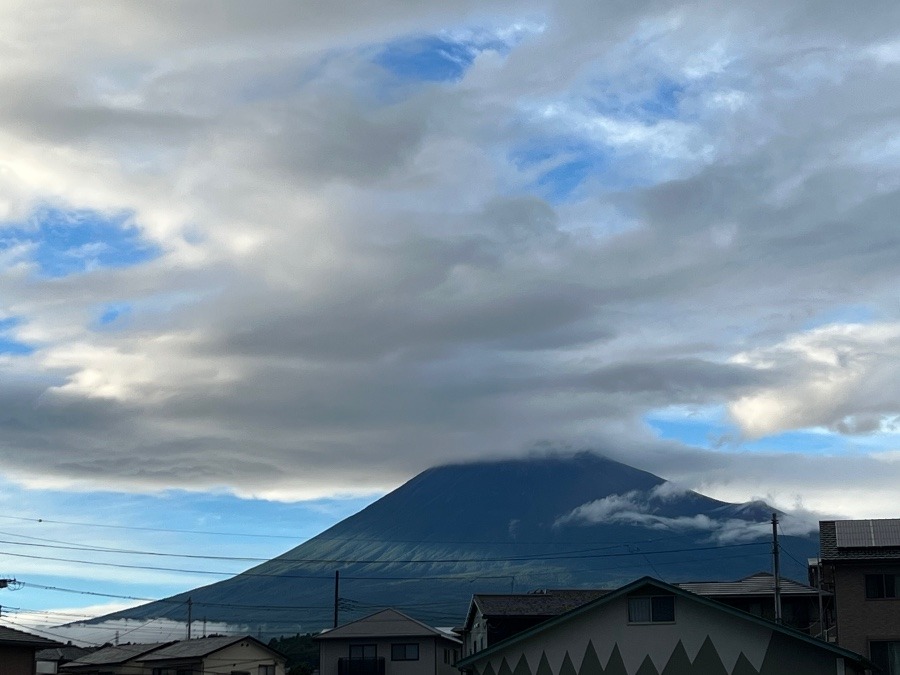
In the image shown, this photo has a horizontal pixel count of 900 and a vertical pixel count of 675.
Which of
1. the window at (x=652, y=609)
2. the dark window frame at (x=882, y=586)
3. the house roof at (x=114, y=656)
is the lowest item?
the house roof at (x=114, y=656)

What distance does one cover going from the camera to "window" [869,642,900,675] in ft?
166

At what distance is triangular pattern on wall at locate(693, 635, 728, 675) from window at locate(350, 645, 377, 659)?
42.8 metres

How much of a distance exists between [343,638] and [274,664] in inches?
223

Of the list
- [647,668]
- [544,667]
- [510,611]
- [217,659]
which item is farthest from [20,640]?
[217,659]

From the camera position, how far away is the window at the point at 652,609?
163 ft

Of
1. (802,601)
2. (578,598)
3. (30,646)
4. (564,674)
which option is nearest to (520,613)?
(578,598)

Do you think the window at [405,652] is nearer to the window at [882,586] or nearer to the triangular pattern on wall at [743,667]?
the triangular pattern on wall at [743,667]

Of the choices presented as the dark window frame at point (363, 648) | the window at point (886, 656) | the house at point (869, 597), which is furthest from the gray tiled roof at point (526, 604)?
the window at point (886, 656)

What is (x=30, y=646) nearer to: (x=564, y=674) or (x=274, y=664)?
(x=564, y=674)

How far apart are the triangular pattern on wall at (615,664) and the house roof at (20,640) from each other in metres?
24.3

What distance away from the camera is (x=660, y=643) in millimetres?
49656

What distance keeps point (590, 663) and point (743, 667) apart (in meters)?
6.34

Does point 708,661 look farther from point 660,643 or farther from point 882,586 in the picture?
point 882,586

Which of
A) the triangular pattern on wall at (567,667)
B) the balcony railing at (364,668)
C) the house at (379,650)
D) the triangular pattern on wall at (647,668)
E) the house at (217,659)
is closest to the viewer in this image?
the triangular pattern on wall at (647,668)
